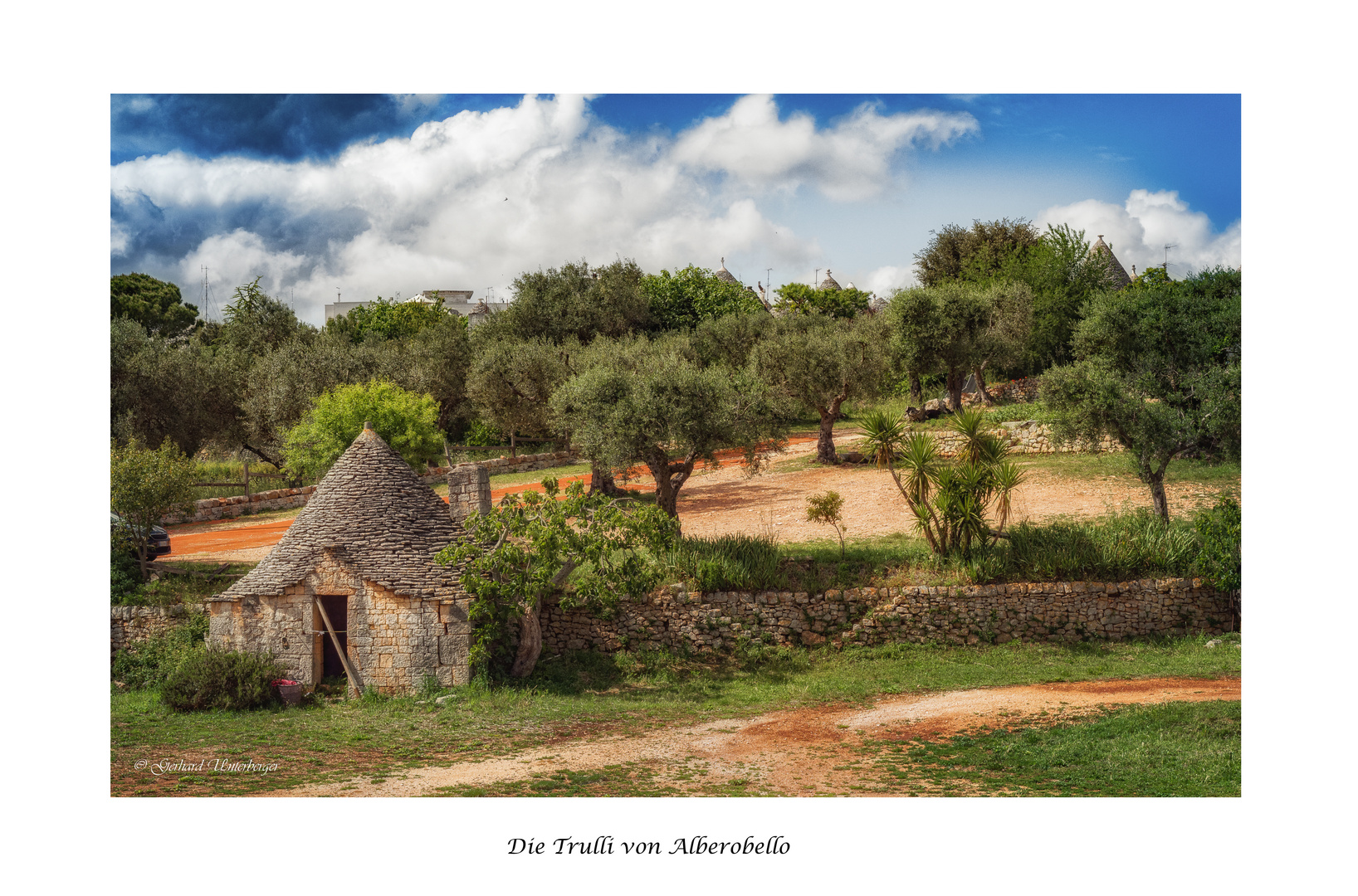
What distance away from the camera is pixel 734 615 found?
16516 millimetres

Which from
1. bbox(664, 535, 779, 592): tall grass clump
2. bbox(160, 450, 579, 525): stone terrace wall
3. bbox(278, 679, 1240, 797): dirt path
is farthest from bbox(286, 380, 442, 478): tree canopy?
bbox(278, 679, 1240, 797): dirt path

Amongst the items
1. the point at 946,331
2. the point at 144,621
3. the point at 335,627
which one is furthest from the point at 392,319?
the point at 335,627

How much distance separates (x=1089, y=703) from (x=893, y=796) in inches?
191

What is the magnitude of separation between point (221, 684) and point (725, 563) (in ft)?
28.8

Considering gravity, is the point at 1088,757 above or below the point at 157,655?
below

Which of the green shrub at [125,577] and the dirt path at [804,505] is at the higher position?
the dirt path at [804,505]

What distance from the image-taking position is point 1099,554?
17.2m

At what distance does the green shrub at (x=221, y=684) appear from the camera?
545 inches

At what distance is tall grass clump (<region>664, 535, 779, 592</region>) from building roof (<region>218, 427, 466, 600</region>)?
427cm

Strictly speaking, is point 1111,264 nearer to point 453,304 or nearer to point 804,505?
point 804,505

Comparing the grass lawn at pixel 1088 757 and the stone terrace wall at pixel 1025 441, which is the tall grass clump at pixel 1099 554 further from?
the stone terrace wall at pixel 1025 441

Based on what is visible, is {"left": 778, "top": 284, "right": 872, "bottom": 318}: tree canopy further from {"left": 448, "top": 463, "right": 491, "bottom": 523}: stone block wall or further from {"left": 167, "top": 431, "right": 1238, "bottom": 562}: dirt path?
{"left": 448, "top": 463, "right": 491, "bottom": 523}: stone block wall

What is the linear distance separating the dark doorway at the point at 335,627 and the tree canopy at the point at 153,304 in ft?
129

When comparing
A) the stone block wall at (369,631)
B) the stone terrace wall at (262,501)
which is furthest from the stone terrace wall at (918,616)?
the stone terrace wall at (262,501)
